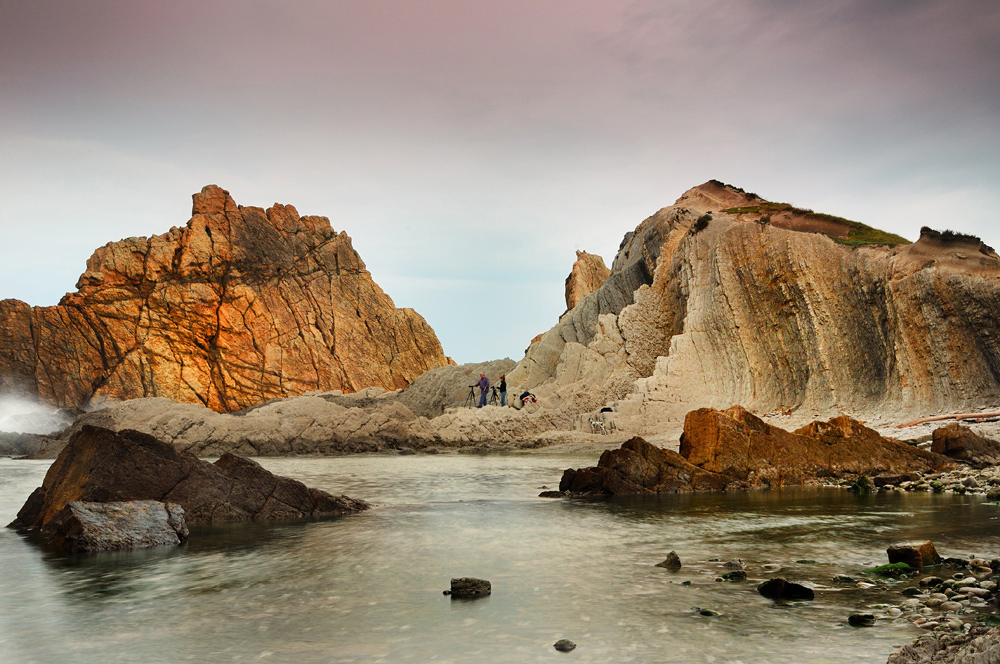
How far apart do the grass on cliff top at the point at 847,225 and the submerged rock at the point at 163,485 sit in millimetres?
28871

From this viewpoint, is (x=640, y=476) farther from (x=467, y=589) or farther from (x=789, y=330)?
(x=789, y=330)

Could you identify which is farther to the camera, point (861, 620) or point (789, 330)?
point (789, 330)

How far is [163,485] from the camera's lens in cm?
1157

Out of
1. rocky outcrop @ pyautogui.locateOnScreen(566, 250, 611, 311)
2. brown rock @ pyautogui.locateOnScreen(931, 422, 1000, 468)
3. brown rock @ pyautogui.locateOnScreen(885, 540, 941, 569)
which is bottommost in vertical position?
brown rock @ pyautogui.locateOnScreen(885, 540, 941, 569)

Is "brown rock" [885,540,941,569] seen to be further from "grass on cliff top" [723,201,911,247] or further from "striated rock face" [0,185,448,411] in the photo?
"striated rock face" [0,185,448,411]

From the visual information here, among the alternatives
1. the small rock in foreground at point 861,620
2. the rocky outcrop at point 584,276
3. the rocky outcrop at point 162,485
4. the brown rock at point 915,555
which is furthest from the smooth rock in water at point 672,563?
the rocky outcrop at point 584,276

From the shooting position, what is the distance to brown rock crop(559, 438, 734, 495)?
15430 mm

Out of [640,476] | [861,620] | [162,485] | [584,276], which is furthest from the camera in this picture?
[584,276]

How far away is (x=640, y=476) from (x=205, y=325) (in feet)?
227

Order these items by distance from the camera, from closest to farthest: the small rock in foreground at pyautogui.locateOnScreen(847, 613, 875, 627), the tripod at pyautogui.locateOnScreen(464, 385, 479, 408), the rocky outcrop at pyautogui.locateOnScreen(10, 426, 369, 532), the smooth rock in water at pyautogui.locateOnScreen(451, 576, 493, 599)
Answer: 1. the small rock in foreground at pyautogui.locateOnScreen(847, 613, 875, 627)
2. the smooth rock in water at pyautogui.locateOnScreen(451, 576, 493, 599)
3. the rocky outcrop at pyautogui.locateOnScreen(10, 426, 369, 532)
4. the tripod at pyautogui.locateOnScreen(464, 385, 479, 408)

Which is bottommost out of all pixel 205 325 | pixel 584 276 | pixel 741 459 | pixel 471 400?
pixel 741 459

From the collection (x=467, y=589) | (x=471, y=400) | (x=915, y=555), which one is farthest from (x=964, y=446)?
(x=471, y=400)

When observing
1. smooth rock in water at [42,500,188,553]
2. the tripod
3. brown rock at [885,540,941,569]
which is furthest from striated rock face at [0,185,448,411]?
brown rock at [885,540,941,569]

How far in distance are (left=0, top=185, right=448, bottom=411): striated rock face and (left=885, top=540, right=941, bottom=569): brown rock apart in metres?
73.3
